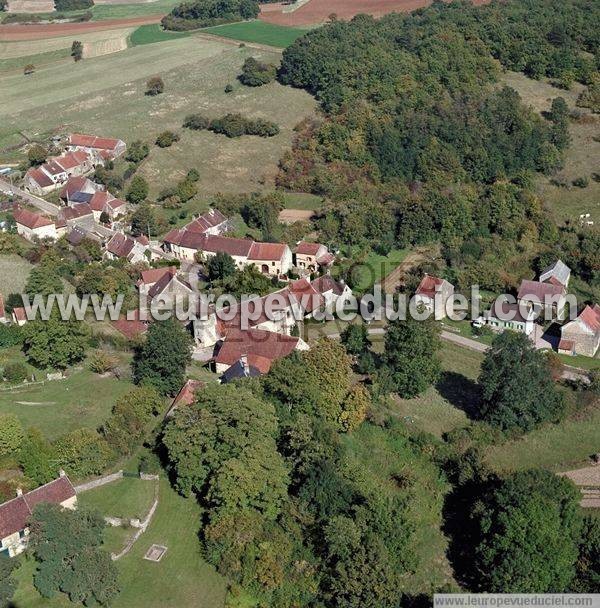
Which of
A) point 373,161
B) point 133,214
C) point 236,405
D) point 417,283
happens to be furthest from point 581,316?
point 133,214

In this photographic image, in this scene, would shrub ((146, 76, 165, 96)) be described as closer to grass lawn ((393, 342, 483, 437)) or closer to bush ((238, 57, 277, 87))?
bush ((238, 57, 277, 87))

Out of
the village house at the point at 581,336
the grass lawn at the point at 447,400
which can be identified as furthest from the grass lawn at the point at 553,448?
the village house at the point at 581,336

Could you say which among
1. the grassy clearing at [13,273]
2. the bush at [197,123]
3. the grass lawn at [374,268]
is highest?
the bush at [197,123]

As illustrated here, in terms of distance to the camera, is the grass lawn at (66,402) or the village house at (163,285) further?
the village house at (163,285)

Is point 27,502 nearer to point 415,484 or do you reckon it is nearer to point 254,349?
point 254,349

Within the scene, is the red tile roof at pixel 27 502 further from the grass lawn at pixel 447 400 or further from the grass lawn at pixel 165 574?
the grass lawn at pixel 447 400

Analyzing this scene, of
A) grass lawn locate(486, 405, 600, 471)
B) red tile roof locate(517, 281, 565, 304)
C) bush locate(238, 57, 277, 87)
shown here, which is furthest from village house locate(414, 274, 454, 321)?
bush locate(238, 57, 277, 87)
